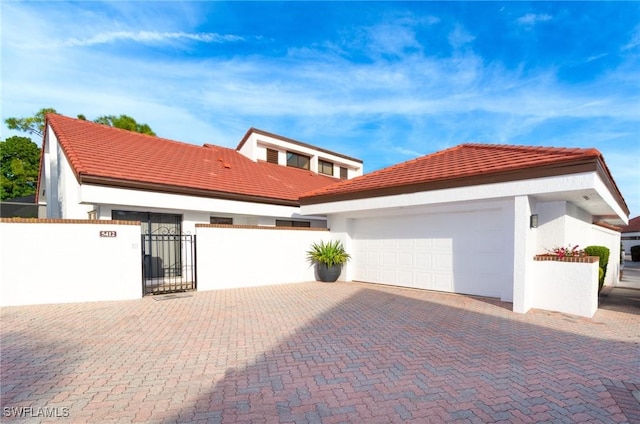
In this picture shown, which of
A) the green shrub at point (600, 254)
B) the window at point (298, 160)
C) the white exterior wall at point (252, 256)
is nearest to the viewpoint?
the green shrub at point (600, 254)

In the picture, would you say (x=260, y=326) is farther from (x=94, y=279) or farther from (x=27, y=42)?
(x=27, y=42)

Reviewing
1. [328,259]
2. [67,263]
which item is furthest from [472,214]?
[67,263]

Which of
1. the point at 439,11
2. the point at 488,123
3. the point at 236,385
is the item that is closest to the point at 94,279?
the point at 236,385

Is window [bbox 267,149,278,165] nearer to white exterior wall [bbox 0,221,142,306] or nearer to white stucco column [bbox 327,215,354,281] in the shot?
white stucco column [bbox 327,215,354,281]

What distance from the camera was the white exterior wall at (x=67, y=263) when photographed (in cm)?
736

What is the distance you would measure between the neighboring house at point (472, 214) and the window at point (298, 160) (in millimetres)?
10381

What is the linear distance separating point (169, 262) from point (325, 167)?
637 inches

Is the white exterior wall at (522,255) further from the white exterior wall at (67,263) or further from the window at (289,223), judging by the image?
the white exterior wall at (67,263)

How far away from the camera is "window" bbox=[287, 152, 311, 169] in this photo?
73.2ft

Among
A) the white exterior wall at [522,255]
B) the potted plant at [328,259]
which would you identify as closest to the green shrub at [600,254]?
the white exterior wall at [522,255]

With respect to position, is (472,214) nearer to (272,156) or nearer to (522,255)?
(522,255)

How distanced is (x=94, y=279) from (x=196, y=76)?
911 cm

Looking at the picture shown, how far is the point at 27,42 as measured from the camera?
8.77 meters

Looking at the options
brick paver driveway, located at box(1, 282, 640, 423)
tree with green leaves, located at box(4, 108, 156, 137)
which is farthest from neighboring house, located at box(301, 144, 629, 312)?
tree with green leaves, located at box(4, 108, 156, 137)
